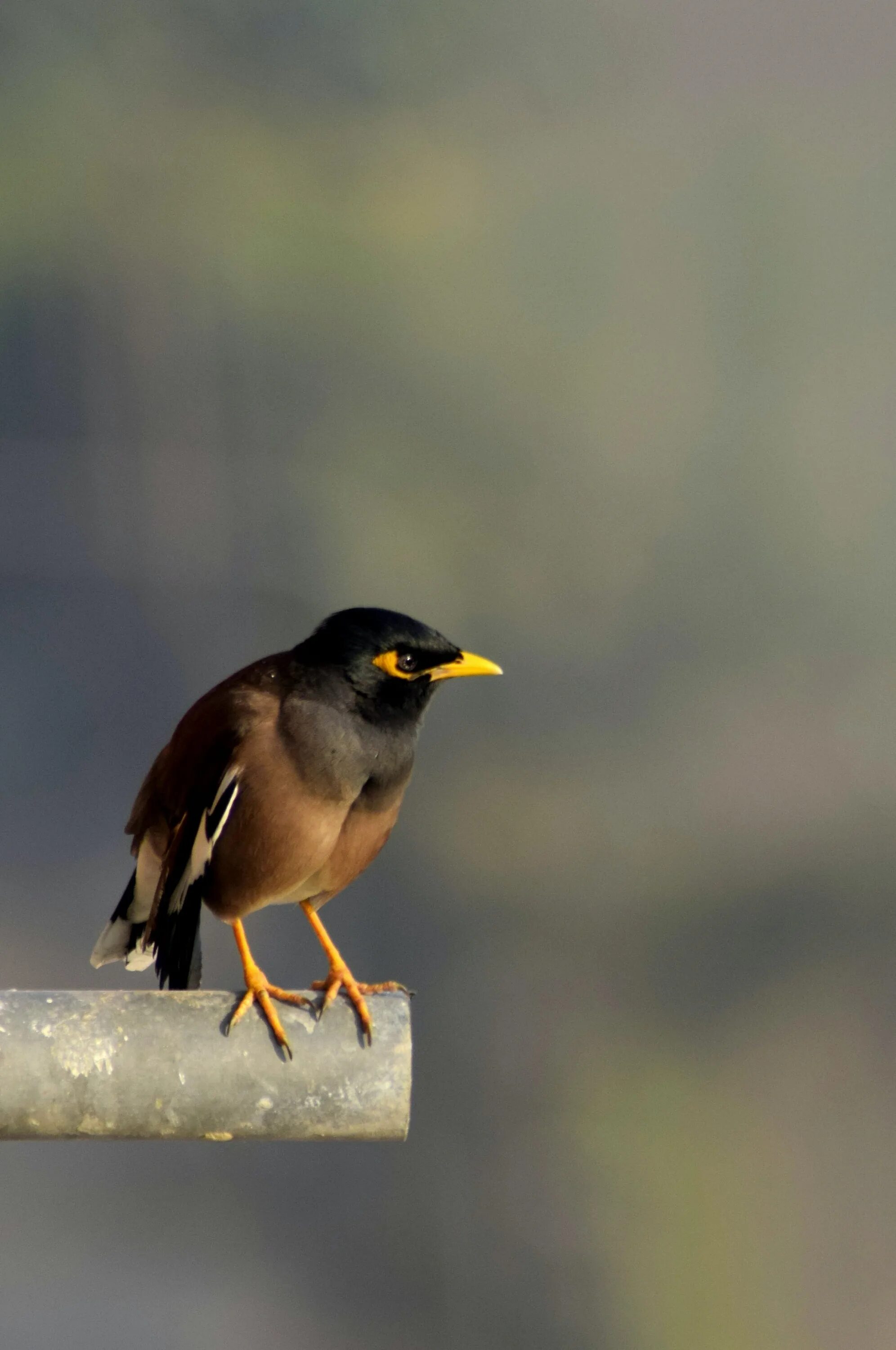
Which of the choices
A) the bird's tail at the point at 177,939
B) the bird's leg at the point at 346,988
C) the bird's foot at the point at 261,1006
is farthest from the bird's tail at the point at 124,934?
the bird's foot at the point at 261,1006

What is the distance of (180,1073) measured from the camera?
1100 millimetres

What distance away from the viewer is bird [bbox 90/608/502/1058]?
52.9 inches

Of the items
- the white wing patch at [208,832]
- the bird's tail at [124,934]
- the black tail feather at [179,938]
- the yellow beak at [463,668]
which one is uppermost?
the yellow beak at [463,668]

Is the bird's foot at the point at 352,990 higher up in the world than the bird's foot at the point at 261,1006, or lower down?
lower down

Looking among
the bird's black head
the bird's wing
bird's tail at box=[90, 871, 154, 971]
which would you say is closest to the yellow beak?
the bird's black head

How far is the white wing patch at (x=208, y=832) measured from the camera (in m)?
1.35

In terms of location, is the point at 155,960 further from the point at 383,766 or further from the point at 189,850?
the point at 383,766

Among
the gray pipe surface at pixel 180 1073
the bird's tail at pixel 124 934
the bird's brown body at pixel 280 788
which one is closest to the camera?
the gray pipe surface at pixel 180 1073

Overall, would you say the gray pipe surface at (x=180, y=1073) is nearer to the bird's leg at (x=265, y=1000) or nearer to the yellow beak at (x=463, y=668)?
the bird's leg at (x=265, y=1000)

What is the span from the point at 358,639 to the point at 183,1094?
17.5 inches

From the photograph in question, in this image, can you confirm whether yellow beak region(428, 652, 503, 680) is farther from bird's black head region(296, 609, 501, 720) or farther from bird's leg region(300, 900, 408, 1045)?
bird's leg region(300, 900, 408, 1045)

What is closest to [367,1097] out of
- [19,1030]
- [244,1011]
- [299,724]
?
[244,1011]

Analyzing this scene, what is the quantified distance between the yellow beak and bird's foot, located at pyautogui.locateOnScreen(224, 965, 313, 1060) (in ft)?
1.03

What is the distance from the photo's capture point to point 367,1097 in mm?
1124
